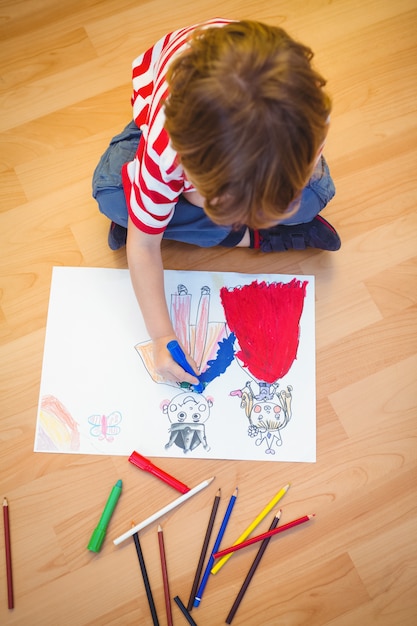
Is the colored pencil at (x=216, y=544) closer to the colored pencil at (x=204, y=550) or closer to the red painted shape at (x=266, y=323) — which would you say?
the colored pencil at (x=204, y=550)

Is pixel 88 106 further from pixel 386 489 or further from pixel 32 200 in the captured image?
pixel 386 489

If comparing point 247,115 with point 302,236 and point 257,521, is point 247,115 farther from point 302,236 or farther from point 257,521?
point 257,521

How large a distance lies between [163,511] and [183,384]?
16 centimetres

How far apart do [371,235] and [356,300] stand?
100 mm

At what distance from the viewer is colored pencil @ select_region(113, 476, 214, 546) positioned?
726 mm

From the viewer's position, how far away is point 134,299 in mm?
789

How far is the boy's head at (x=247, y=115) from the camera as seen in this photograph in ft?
1.45

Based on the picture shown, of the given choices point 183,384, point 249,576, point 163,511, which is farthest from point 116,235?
point 249,576

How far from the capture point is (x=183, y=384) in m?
0.75

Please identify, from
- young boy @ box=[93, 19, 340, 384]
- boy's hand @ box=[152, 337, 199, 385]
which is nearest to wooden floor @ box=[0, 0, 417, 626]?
boy's hand @ box=[152, 337, 199, 385]

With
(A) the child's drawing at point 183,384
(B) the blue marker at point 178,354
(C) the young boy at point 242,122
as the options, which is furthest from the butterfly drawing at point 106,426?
(C) the young boy at point 242,122

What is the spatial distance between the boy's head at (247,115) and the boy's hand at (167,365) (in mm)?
286

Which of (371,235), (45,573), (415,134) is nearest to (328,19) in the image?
(415,134)

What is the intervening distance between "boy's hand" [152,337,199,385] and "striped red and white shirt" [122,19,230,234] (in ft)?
0.49
